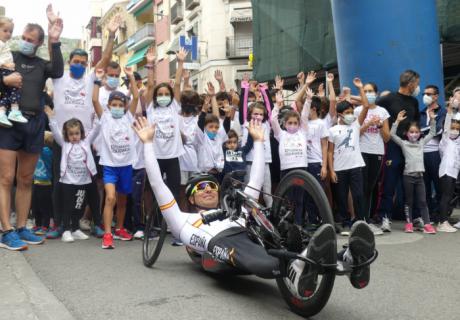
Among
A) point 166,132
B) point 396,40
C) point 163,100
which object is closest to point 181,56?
point 163,100

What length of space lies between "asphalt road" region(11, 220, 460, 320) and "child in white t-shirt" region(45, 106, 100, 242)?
2.58 feet

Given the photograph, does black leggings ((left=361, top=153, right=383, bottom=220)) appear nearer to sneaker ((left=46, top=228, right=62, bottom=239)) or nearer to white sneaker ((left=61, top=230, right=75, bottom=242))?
white sneaker ((left=61, top=230, right=75, bottom=242))

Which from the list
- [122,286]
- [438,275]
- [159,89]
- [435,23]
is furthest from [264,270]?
[435,23]

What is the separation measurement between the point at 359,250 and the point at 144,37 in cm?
4242

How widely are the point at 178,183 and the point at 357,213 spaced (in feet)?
7.27

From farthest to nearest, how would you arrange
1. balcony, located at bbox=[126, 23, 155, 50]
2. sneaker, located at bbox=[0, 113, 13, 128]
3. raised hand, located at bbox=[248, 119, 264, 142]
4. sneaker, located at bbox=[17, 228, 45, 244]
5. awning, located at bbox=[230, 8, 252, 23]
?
balcony, located at bbox=[126, 23, 155, 50] → awning, located at bbox=[230, 8, 252, 23] → sneaker, located at bbox=[17, 228, 45, 244] → sneaker, located at bbox=[0, 113, 13, 128] → raised hand, located at bbox=[248, 119, 264, 142]

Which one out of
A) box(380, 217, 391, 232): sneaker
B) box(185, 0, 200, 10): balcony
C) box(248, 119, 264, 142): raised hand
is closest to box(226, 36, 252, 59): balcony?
box(185, 0, 200, 10): balcony

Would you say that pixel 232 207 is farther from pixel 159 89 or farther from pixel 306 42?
pixel 306 42

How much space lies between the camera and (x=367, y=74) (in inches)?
340

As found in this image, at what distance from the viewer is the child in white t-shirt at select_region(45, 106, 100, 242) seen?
6477mm

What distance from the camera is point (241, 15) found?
3294 centimetres

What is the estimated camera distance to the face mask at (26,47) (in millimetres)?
5691

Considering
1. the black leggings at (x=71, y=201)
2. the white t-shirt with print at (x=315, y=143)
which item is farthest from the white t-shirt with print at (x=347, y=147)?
the black leggings at (x=71, y=201)

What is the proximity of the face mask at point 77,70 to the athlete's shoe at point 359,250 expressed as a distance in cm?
438
